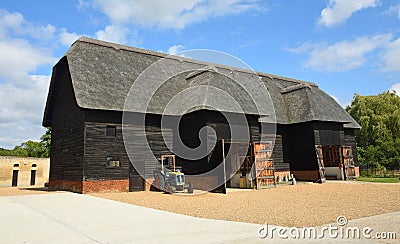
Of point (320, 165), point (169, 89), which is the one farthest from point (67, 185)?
point (320, 165)

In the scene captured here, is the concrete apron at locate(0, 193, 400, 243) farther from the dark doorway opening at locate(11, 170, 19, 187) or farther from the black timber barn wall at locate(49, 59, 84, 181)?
the dark doorway opening at locate(11, 170, 19, 187)

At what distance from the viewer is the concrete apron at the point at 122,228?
5.75m

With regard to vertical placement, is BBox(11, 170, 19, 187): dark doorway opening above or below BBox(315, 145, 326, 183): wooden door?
below

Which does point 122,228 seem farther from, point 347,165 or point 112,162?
point 347,165

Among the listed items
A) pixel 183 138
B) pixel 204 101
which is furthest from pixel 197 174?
pixel 204 101

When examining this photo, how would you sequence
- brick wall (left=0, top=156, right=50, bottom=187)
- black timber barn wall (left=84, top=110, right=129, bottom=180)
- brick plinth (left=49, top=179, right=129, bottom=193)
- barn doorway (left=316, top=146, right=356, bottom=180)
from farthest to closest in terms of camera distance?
brick wall (left=0, top=156, right=50, bottom=187), barn doorway (left=316, top=146, right=356, bottom=180), black timber barn wall (left=84, top=110, right=129, bottom=180), brick plinth (left=49, top=179, right=129, bottom=193)

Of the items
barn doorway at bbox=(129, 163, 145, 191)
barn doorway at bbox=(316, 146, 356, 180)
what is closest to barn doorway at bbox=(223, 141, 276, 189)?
barn doorway at bbox=(129, 163, 145, 191)

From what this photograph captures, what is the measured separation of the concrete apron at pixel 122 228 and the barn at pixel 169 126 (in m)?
7.32

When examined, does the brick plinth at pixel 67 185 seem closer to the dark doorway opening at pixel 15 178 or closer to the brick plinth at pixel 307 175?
the dark doorway opening at pixel 15 178

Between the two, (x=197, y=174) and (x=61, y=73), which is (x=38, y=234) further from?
(x=61, y=73)

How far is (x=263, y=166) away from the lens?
18.2 metres

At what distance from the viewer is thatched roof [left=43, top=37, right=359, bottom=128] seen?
17594mm

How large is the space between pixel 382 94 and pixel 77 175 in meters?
41.4

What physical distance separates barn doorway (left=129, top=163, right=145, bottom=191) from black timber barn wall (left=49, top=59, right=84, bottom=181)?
274 cm
